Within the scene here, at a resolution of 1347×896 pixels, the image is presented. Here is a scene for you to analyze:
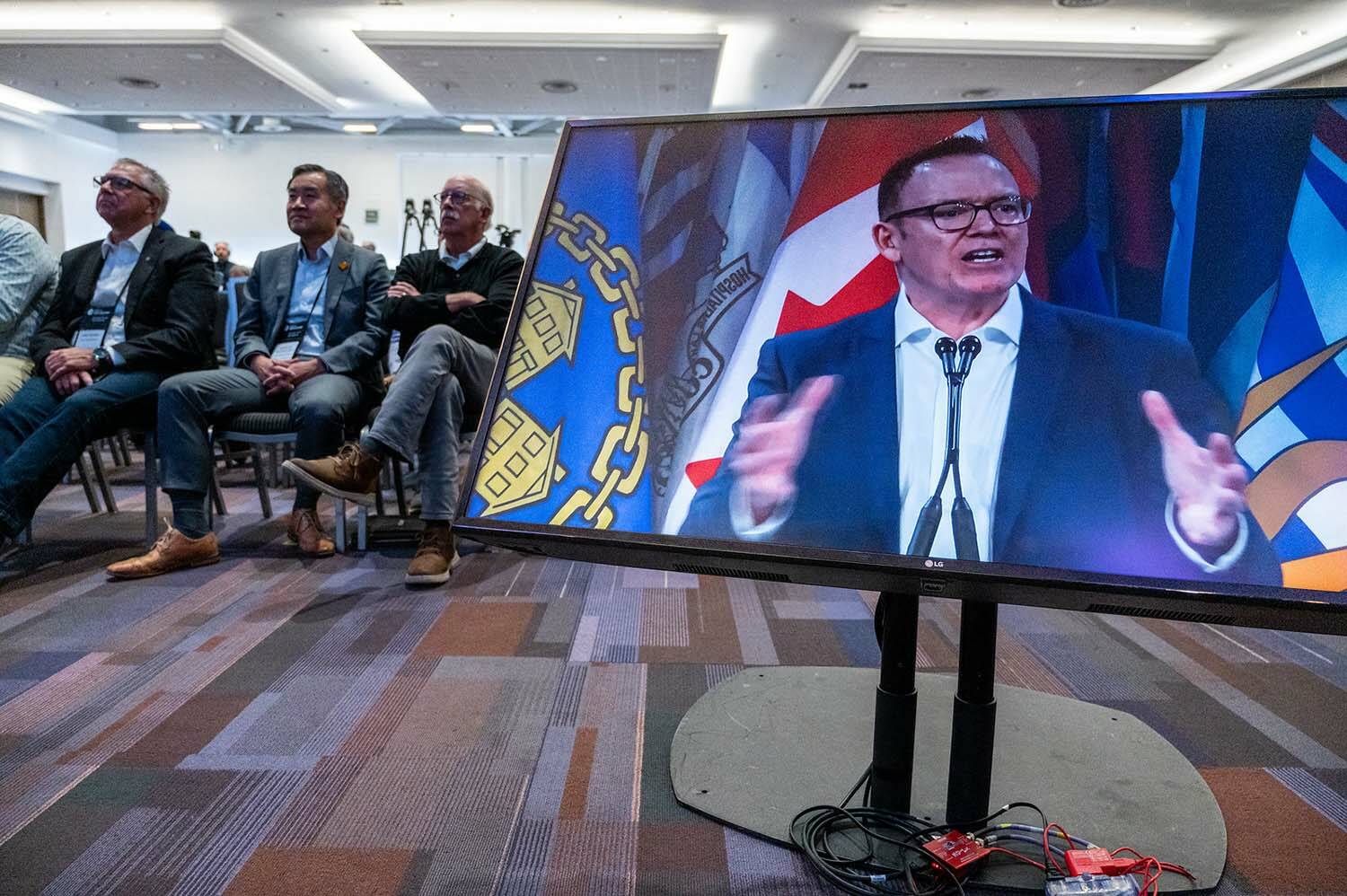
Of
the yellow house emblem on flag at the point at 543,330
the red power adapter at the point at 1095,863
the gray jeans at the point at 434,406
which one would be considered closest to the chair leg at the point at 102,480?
the gray jeans at the point at 434,406

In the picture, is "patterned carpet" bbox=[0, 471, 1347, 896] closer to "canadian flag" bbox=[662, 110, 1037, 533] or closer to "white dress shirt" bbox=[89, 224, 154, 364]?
"canadian flag" bbox=[662, 110, 1037, 533]

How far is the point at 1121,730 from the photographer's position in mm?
1522

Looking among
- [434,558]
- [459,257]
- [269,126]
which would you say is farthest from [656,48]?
[269,126]

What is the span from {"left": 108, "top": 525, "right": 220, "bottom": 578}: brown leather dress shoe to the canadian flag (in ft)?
7.55

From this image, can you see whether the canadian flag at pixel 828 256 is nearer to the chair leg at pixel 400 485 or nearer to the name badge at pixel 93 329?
the chair leg at pixel 400 485

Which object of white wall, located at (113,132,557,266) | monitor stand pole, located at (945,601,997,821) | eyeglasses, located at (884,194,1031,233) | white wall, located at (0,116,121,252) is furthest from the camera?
white wall, located at (113,132,557,266)

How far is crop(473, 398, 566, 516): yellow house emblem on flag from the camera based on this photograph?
0.92 metres

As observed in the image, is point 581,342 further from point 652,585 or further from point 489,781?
point 652,585

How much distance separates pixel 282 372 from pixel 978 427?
2557 millimetres

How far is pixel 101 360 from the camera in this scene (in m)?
2.77

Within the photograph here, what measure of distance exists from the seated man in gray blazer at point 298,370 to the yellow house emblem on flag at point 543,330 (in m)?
1.94

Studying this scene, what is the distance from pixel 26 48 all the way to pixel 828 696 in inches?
369

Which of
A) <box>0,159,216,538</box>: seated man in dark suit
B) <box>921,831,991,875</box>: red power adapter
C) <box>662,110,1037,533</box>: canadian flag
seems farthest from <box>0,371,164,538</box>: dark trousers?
<box>921,831,991,875</box>: red power adapter

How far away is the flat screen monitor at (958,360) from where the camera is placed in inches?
30.2
